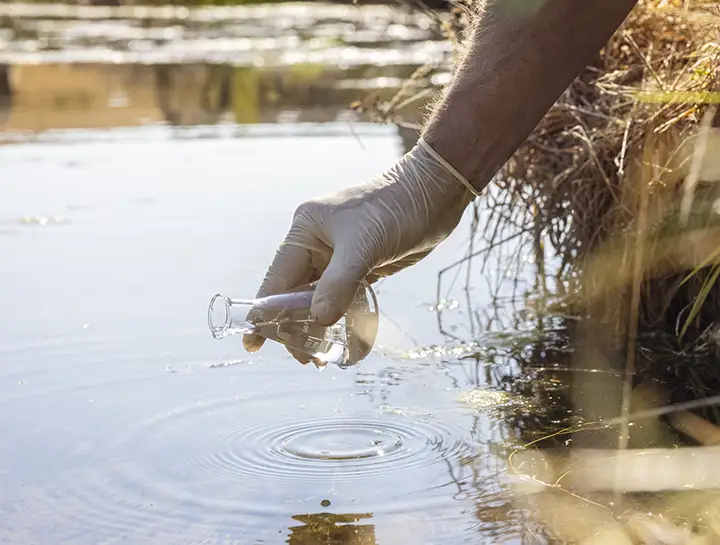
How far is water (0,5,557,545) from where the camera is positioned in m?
2.27

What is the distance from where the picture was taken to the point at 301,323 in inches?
97.9

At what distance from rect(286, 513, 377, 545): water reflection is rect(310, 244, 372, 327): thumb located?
1.32 feet

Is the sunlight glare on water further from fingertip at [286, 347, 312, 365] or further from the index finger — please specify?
the index finger

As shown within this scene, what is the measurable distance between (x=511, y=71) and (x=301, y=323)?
695 mm

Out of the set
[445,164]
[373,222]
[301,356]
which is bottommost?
[301,356]

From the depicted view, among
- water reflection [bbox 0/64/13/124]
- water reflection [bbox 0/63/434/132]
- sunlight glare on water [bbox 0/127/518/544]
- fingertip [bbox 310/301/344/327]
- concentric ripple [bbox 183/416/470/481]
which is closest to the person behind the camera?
sunlight glare on water [bbox 0/127/518/544]

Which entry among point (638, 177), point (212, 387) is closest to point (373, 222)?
point (212, 387)

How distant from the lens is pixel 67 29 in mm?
17016

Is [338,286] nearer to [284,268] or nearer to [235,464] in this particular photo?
[284,268]

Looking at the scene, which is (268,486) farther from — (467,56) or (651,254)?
(651,254)

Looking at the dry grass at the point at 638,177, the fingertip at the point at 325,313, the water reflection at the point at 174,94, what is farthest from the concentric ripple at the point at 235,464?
the water reflection at the point at 174,94

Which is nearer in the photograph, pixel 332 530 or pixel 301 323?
pixel 332 530

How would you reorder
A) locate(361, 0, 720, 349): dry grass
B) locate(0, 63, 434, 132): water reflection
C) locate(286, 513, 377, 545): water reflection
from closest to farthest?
locate(286, 513, 377, 545): water reflection → locate(361, 0, 720, 349): dry grass → locate(0, 63, 434, 132): water reflection

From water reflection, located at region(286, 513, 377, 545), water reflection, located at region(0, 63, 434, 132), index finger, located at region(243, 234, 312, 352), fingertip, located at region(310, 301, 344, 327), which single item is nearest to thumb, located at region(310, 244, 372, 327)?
fingertip, located at region(310, 301, 344, 327)
